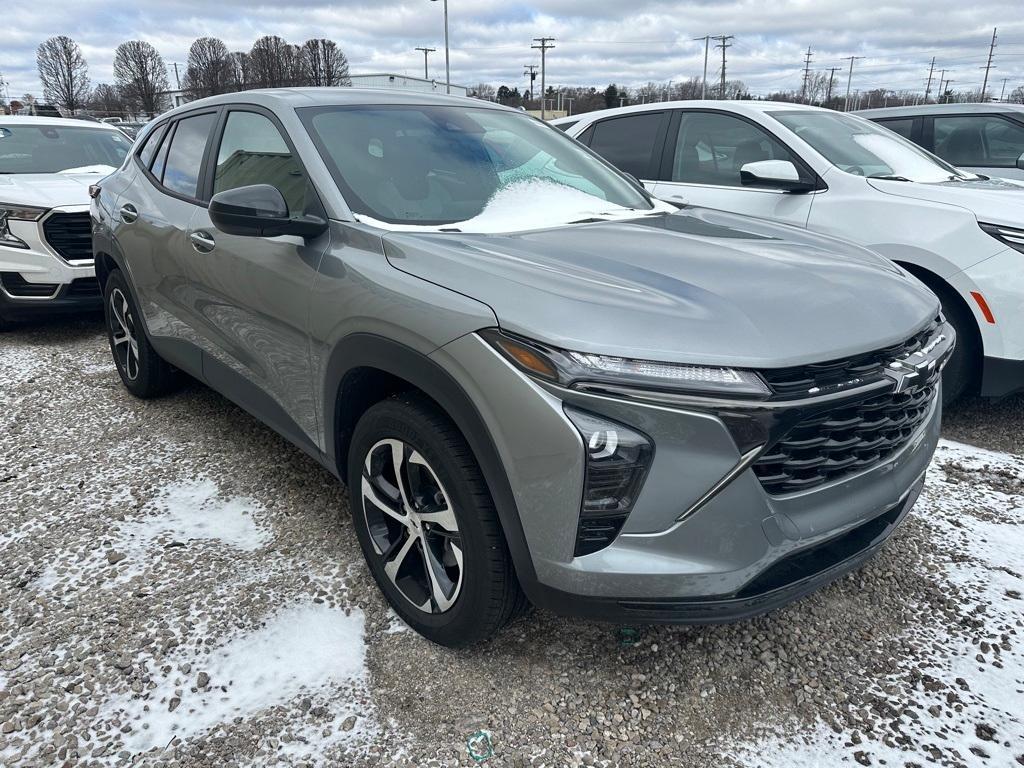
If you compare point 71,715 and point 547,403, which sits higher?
point 547,403

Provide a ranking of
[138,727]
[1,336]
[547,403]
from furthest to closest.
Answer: [1,336]
[138,727]
[547,403]

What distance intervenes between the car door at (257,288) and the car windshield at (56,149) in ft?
15.0

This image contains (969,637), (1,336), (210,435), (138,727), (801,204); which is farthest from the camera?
(1,336)

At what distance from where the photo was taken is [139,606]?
2.46 metres

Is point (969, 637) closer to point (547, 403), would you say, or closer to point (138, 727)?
point (547, 403)

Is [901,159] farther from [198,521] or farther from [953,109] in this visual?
[198,521]

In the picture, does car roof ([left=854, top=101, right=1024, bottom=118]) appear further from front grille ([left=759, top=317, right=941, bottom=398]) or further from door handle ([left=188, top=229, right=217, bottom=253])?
door handle ([left=188, top=229, right=217, bottom=253])

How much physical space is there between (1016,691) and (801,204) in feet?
9.68

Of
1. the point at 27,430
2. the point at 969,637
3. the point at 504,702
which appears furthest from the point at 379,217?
the point at 27,430

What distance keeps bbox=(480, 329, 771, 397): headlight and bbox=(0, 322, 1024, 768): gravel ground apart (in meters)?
0.98

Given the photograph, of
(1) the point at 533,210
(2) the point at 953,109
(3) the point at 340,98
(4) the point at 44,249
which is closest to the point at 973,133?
(2) the point at 953,109

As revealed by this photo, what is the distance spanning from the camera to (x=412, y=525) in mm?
2211

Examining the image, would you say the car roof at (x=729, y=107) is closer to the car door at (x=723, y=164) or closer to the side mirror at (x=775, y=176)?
the car door at (x=723, y=164)

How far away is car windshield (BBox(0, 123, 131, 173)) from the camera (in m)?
6.59
